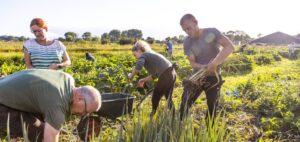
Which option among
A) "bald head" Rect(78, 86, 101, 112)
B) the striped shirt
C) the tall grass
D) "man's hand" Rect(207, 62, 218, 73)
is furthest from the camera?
the striped shirt

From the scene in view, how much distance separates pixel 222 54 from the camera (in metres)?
4.04

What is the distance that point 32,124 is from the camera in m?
3.14

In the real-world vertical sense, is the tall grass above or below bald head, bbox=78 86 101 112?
below

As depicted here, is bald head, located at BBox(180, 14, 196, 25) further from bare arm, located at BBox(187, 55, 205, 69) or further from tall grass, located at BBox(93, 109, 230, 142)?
tall grass, located at BBox(93, 109, 230, 142)

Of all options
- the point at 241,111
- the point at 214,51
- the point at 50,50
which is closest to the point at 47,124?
the point at 50,50

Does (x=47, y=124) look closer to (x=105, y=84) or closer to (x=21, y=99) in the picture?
(x=21, y=99)

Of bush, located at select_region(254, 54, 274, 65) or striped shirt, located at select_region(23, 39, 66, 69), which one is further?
bush, located at select_region(254, 54, 274, 65)

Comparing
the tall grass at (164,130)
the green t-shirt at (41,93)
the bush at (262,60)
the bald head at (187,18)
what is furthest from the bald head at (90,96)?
the bush at (262,60)

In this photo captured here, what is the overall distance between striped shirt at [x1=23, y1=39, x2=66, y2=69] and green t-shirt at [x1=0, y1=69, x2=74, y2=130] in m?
1.29

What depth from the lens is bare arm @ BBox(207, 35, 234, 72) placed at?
13.1 feet

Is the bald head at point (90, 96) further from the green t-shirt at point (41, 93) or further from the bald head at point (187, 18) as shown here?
the bald head at point (187, 18)

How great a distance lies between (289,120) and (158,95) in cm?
186

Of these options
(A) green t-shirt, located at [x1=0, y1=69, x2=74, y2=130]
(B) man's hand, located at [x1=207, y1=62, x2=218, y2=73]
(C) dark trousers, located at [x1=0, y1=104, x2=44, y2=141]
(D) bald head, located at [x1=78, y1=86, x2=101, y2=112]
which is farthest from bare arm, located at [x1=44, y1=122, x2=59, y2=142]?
(B) man's hand, located at [x1=207, y1=62, x2=218, y2=73]

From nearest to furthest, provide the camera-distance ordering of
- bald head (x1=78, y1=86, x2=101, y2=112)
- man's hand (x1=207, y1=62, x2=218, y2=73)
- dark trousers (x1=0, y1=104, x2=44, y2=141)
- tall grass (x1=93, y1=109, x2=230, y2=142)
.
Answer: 1. tall grass (x1=93, y1=109, x2=230, y2=142)
2. bald head (x1=78, y1=86, x2=101, y2=112)
3. dark trousers (x1=0, y1=104, x2=44, y2=141)
4. man's hand (x1=207, y1=62, x2=218, y2=73)
